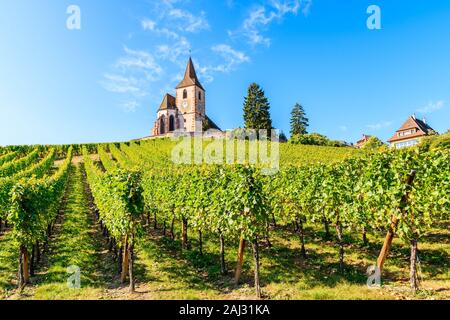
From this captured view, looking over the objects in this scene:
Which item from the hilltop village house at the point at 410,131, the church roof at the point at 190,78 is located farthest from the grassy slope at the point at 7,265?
the church roof at the point at 190,78

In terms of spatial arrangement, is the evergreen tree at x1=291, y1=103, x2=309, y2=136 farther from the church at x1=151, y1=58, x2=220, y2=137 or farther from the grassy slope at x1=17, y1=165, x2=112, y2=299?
the grassy slope at x1=17, y1=165, x2=112, y2=299

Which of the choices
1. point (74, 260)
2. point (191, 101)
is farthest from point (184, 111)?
point (74, 260)

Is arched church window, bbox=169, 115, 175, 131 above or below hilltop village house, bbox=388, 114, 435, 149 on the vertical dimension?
above

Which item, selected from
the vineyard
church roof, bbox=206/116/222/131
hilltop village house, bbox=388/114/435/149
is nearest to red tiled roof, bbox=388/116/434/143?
hilltop village house, bbox=388/114/435/149

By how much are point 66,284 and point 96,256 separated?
11.3 feet

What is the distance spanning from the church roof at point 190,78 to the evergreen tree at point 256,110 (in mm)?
20555

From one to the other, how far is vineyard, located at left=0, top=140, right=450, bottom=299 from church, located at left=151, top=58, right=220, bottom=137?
70727 millimetres

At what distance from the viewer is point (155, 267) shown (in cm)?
1267

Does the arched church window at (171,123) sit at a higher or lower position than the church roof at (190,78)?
lower

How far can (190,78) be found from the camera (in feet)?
303

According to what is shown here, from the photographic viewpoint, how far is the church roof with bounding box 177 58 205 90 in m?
90.6

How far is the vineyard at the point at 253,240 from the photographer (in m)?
9.71

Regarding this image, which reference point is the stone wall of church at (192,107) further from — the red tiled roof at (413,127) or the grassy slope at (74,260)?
the grassy slope at (74,260)
